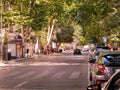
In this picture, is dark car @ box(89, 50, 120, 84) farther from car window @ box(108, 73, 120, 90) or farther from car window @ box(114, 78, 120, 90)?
car window @ box(114, 78, 120, 90)

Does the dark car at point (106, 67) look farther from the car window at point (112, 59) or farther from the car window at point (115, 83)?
the car window at point (115, 83)

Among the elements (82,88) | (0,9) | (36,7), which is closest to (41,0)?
(36,7)

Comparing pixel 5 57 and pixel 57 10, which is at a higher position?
pixel 57 10

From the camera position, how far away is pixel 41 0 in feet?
172

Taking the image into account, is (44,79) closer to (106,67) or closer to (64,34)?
(106,67)

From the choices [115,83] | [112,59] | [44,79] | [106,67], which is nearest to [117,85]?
[115,83]

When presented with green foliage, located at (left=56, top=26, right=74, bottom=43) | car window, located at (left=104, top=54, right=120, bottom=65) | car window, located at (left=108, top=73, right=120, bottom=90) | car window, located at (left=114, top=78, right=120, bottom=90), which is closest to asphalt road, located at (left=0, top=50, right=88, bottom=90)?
car window, located at (left=104, top=54, right=120, bottom=65)

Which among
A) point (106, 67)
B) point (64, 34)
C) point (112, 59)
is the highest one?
point (64, 34)

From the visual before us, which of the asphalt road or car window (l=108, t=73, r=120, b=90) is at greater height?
car window (l=108, t=73, r=120, b=90)

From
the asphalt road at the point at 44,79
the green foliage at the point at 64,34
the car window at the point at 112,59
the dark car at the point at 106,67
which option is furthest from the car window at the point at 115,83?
the green foliage at the point at 64,34

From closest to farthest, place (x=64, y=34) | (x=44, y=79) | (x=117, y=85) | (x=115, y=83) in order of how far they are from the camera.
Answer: (x=117, y=85) < (x=115, y=83) < (x=44, y=79) < (x=64, y=34)

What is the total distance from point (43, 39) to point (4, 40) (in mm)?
44709

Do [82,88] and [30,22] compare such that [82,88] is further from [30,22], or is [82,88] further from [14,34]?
[14,34]

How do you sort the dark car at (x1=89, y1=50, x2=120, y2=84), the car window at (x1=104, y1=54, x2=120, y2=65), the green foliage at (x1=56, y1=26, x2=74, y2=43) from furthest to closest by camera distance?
the green foliage at (x1=56, y1=26, x2=74, y2=43) → the car window at (x1=104, y1=54, x2=120, y2=65) → the dark car at (x1=89, y1=50, x2=120, y2=84)
